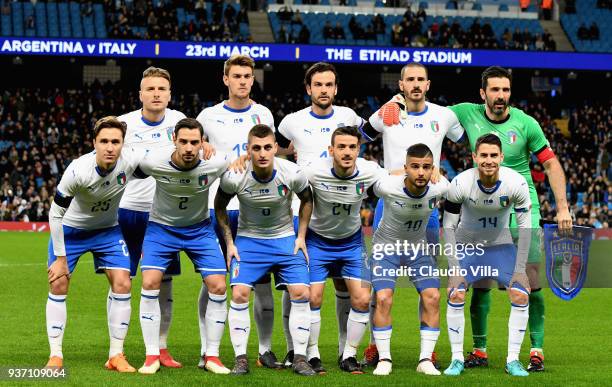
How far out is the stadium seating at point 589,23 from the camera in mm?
40938

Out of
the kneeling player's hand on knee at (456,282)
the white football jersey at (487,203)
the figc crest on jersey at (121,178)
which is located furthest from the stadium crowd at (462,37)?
the figc crest on jersey at (121,178)

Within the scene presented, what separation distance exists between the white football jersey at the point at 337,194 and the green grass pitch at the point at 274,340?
1249 mm

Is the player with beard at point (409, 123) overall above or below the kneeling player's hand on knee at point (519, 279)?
above

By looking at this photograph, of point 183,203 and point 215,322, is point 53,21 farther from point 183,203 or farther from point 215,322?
point 215,322

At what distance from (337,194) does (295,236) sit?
1.86ft

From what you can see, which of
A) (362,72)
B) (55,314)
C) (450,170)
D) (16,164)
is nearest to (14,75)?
(16,164)

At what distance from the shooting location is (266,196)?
8750 mm

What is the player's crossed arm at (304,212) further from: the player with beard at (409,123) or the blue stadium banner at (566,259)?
the blue stadium banner at (566,259)

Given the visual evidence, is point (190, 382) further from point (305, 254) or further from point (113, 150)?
point (113, 150)

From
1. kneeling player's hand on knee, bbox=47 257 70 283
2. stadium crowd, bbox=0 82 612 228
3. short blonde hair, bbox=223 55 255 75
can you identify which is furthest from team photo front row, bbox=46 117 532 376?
stadium crowd, bbox=0 82 612 228

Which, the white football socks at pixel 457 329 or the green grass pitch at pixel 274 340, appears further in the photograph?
the white football socks at pixel 457 329

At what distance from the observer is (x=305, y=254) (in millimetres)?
8828

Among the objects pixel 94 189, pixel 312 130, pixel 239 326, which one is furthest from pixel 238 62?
pixel 239 326

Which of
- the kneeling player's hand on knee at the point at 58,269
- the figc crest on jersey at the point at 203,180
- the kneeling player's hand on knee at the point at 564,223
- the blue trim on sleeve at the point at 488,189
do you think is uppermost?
the figc crest on jersey at the point at 203,180
